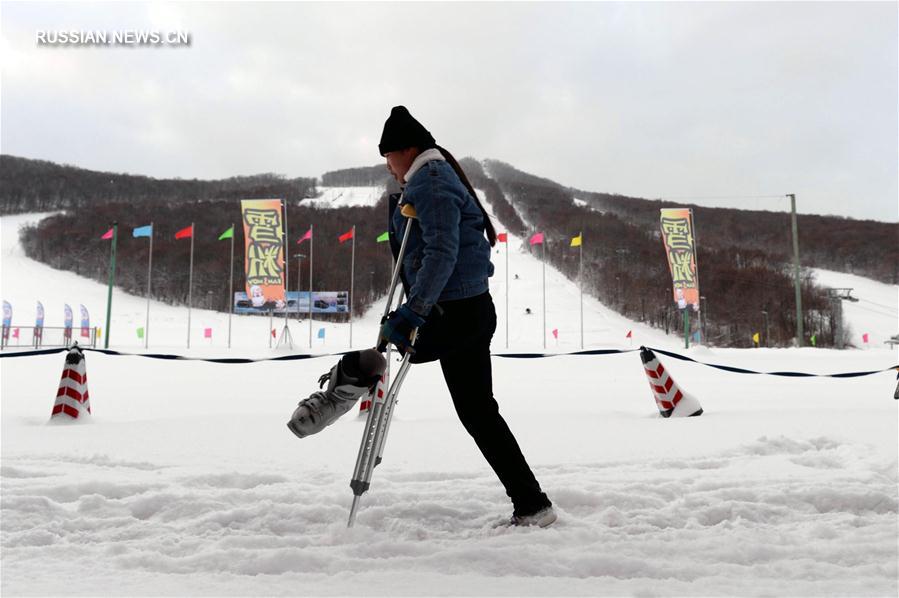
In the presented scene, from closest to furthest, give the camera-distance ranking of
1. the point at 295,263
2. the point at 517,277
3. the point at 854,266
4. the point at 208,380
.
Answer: the point at 208,380 → the point at 517,277 → the point at 295,263 → the point at 854,266

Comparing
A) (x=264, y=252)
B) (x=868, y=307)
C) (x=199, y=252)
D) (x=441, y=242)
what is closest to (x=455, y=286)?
(x=441, y=242)

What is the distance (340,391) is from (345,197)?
126615mm

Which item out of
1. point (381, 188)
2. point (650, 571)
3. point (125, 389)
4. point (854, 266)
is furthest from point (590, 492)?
point (381, 188)

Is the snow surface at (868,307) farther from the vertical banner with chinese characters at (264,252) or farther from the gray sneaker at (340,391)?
the gray sneaker at (340,391)

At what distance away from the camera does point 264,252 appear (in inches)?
934

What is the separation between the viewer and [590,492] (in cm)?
262

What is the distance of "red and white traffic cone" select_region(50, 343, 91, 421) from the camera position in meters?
5.11

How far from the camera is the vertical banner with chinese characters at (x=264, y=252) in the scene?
2325 cm

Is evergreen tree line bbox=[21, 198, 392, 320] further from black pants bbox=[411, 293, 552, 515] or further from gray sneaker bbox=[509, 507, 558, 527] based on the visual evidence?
gray sneaker bbox=[509, 507, 558, 527]

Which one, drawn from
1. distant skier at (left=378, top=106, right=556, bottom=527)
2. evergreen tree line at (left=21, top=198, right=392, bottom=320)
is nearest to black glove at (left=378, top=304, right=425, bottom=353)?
distant skier at (left=378, top=106, right=556, bottom=527)

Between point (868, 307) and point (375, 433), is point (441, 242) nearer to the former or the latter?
point (375, 433)

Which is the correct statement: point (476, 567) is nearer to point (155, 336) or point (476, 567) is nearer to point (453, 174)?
point (453, 174)

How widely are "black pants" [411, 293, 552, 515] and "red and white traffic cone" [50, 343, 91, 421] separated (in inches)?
167

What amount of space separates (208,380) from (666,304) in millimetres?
52425
